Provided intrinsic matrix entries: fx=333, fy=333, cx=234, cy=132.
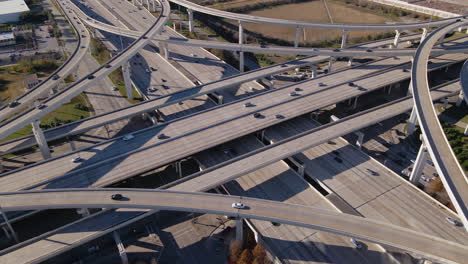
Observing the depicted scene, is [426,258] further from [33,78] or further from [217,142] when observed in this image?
[33,78]

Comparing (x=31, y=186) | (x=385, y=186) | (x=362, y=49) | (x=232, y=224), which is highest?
(x=362, y=49)

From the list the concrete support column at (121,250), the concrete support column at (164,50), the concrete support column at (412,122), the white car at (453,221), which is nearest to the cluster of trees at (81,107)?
the concrete support column at (164,50)

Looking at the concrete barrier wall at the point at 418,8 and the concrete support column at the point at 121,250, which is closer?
the concrete support column at the point at 121,250

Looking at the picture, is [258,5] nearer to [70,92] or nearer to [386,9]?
[386,9]

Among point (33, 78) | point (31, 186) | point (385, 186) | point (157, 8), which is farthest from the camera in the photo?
point (157, 8)

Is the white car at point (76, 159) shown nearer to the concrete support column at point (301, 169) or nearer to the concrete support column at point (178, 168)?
the concrete support column at point (178, 168)

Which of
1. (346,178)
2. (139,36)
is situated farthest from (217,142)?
(139,36)

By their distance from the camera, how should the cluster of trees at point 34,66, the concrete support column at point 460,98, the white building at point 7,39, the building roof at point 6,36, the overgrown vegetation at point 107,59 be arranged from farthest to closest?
the building roof at point 6,36 → the white building at point 7,39 → the cluster of trees at point 34,66 → the overgrown vegetation at point 107,59 → the concrete support column at point 460,98
